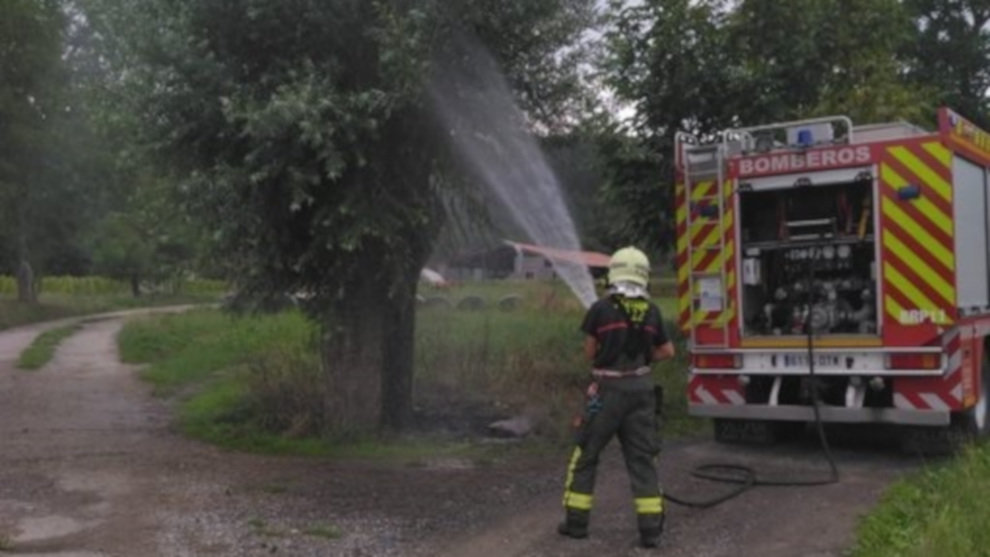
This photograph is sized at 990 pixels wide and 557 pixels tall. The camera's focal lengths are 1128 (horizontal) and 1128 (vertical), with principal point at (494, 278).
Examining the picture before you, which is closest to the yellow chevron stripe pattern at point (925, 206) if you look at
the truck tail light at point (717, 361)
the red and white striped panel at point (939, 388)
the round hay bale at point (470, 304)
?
the red and white striped panel at point (939, 388)

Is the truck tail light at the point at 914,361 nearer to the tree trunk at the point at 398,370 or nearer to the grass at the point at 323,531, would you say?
the tree trunk at the point at 398,370

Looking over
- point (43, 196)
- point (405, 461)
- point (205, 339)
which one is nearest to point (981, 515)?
point (405, 461)

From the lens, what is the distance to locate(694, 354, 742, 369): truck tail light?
389 inches

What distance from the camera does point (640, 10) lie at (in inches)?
558

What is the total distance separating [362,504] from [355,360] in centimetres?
269

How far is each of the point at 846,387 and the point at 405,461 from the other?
3.81 m

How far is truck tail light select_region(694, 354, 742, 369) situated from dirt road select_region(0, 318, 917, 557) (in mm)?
801

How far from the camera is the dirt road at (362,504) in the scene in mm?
6793

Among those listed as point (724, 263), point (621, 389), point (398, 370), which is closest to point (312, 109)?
point (398, 370)

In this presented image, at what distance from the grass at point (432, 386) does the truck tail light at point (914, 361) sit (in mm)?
2830

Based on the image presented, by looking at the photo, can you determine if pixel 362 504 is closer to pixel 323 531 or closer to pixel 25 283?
pixel 323 531

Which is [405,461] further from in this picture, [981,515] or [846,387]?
[981,515]

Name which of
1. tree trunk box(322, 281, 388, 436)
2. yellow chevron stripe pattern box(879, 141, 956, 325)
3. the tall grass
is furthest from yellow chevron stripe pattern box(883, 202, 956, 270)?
the tall grass

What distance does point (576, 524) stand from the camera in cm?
690
